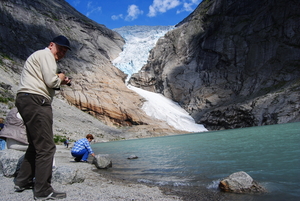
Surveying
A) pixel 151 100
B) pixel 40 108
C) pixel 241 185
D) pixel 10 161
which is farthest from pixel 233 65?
pixel 40 108

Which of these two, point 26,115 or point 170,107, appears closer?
point 26,115

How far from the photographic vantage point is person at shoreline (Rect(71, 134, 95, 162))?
9.20m

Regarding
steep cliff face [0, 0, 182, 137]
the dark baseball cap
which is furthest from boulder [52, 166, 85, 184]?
steep cliff face [0, 0, 182, 137]

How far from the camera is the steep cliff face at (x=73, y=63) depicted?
4803 centimetres

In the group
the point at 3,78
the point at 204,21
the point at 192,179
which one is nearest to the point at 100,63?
the point at 3,78

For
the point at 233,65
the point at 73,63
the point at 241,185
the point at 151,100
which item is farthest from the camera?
the point at 233,65

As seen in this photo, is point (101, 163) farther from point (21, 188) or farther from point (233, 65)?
point (233, 65)

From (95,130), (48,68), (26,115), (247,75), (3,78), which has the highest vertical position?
(247,75)

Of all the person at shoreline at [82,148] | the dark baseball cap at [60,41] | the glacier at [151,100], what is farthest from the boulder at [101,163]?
the glacier at [151,100]

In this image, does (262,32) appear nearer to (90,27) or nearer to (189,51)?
(189,51)

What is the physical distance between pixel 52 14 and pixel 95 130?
168 ft

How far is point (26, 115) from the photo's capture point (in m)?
3.53

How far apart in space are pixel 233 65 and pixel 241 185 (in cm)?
6090

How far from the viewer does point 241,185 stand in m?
4.68
